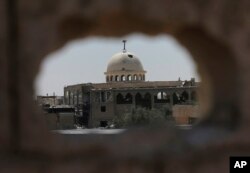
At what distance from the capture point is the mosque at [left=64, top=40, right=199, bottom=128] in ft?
132

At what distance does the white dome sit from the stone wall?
4065 centimetres

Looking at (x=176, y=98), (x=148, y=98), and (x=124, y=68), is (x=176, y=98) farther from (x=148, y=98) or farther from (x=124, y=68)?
(x=124, y=68)

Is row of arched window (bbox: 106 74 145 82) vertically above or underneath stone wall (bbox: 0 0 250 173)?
above

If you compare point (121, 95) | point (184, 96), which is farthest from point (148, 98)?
point (184, 96)

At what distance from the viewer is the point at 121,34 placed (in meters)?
1.74

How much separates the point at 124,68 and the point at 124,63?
1.33ft

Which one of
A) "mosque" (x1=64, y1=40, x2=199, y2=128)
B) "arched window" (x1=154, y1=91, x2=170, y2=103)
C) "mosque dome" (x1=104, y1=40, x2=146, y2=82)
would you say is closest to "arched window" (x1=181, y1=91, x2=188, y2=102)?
"mosque" (x1=64, y1=40, x2=199, y2=128)

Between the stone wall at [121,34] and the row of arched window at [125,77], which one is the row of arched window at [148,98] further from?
the stone wall at [121,34]

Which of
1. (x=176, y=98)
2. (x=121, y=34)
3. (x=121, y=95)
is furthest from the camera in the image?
(x=121, y=95)

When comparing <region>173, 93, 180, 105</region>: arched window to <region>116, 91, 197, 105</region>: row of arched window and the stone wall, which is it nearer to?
<region>116, 91, 197, 105</region>: row of arched window

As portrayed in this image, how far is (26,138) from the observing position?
1509 millimetres

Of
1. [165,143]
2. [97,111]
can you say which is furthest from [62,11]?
[97,111]

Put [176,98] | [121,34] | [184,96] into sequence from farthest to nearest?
1. [176,98]
2. [184,96]
3. [121,34]

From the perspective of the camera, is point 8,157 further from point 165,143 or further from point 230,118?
point 230,118
